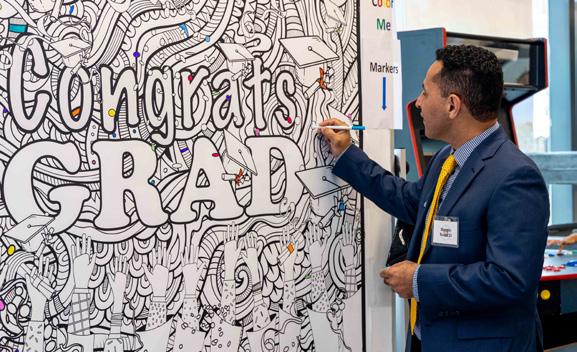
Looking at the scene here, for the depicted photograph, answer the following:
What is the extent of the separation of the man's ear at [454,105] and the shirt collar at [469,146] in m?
0.09

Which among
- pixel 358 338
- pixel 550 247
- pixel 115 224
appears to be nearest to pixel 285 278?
pixel 358 338

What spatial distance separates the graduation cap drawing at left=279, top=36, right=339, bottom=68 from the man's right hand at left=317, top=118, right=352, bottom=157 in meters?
0.18

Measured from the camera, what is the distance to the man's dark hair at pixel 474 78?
1906 mm

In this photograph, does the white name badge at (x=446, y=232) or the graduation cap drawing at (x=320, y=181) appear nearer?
the white name badge at (x=446, y=232)

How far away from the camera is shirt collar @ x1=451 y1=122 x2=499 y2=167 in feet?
6.40

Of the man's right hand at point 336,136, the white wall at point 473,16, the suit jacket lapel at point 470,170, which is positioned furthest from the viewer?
the white wall at point 473,16

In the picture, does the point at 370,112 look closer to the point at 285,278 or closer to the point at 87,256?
the point at 285,278

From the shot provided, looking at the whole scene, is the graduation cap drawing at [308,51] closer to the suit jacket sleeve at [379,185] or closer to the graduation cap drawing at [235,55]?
the graduation cap drawing at [235,55]

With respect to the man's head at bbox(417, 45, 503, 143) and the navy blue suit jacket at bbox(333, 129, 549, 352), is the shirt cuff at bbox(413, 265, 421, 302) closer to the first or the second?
the navy blue suit jacket at bbox(333, 129, 549, 352)

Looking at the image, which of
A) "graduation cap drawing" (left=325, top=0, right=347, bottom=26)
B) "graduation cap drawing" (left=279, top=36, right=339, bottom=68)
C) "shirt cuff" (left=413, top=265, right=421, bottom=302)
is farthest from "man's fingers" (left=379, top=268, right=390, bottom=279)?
"graduation cap drawing" (left=325, top=0, right=347, bottom=26)

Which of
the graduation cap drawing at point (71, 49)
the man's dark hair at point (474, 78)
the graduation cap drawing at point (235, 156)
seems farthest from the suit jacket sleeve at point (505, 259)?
the graduation cap drawing at point (71, 49)

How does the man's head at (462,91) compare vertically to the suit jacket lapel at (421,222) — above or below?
above

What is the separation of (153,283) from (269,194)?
0.41 meters

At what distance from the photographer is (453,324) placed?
1.87 m
